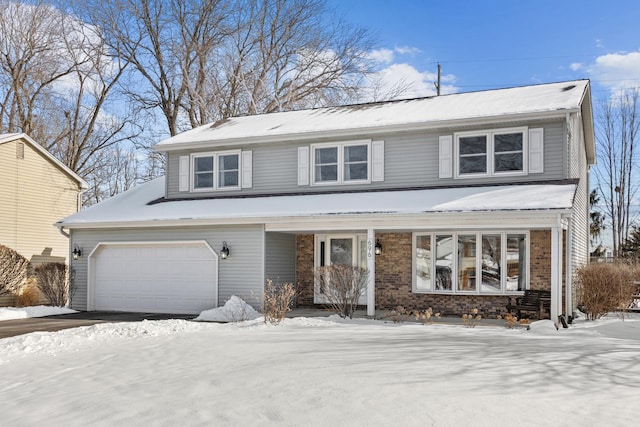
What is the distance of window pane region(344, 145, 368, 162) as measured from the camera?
16203 mm

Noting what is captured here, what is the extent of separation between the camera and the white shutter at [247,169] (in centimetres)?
1736

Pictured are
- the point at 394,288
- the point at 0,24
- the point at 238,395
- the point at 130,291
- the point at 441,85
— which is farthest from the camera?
the point at 441,85

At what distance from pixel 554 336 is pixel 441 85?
2344cm

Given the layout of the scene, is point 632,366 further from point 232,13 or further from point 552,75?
point 232,13

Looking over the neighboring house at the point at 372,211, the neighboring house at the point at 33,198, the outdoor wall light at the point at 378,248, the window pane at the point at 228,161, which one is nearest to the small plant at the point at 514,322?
the neighboring house at the point at 372,211

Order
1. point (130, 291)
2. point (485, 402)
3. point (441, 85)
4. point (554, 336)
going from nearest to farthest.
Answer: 1. point (485, 402)
2. point (554, 336)
3. point (130, 291)
4. point (441, 85)

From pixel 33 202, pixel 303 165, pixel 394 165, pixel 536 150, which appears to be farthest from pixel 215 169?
pixel 536 150

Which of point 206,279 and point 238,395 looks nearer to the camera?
point 238,395

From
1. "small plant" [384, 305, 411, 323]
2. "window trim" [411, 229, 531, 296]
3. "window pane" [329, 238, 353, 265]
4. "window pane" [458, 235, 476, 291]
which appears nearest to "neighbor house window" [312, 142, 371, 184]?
"window pane" [329, 238, 353, 265]

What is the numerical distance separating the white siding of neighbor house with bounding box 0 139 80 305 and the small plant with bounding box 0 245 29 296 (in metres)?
1.37

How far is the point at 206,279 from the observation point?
52.9ft

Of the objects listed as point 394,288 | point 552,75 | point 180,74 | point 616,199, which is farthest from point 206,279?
point 616,199

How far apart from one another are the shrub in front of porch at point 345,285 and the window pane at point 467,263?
103 inches

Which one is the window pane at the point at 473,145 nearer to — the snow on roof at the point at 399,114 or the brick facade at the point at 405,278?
the snow on roof at the point at 399,114
